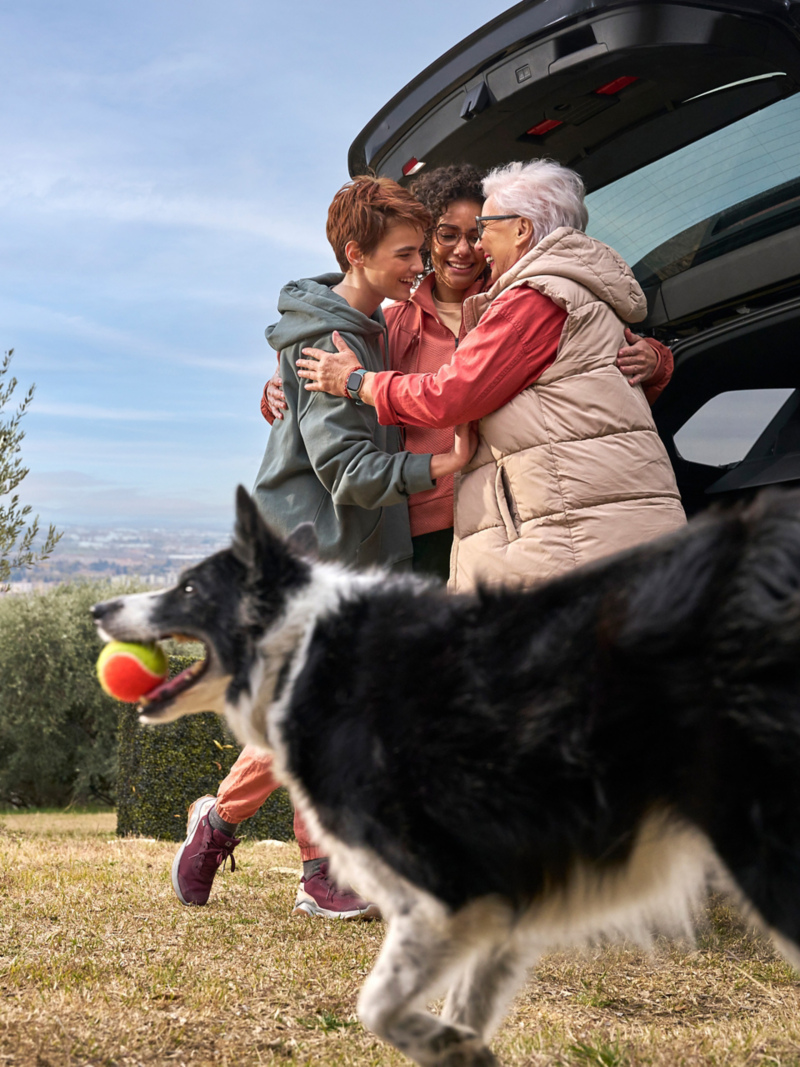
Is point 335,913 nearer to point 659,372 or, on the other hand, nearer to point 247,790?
point 247,790

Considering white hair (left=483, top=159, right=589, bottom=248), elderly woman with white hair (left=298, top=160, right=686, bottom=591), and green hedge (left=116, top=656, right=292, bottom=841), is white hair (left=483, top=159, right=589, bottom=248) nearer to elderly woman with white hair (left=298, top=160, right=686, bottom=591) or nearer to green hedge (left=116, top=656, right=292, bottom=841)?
elderly woman with white hair (left=298, top=160, right=686, bottom=591)

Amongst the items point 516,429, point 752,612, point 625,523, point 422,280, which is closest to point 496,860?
point 752,612

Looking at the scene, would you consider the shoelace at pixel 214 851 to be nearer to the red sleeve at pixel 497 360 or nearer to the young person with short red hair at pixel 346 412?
the young person with short red hair at pixel 346 412

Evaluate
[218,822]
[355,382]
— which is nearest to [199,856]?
[218,822]

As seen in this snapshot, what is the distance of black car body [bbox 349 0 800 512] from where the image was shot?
107 inches

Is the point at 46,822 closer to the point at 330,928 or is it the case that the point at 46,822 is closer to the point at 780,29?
the point at 330,928

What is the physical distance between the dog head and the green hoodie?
106 centimetres

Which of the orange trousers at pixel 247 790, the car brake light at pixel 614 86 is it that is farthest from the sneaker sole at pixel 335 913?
the car brake light at pixel 614 86

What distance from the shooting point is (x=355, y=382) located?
10.1 feet

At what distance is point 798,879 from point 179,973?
2.16m

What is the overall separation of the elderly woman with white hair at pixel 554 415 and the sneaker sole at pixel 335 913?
1699mm

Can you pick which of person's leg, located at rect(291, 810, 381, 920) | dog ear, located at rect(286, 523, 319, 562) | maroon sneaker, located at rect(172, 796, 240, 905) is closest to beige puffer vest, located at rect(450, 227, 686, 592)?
dog ear, located at rect(286, 523, 319, 562)

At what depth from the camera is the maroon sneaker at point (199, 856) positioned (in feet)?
12.5

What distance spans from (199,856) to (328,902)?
604 millimetres
